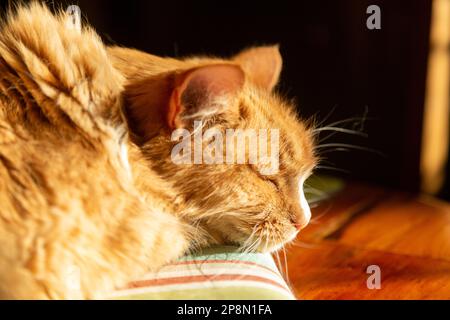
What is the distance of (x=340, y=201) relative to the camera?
69.8 inches

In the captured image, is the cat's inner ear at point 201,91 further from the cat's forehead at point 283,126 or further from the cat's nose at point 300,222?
the cat's nose at point 300,222

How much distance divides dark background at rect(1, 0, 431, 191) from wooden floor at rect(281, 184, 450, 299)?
2.79 feet

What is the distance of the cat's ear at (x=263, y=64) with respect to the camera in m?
1.27

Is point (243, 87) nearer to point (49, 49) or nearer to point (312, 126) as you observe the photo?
point (312, 126)

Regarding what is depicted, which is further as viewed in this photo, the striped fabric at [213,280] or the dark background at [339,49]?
the dark background at [339,49]

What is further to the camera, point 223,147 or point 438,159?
point 438,159

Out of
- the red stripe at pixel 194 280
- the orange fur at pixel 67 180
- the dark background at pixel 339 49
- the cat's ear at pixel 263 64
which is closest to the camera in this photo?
the orange fur at pixel 67 180

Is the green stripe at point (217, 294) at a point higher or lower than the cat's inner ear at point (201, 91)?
lower

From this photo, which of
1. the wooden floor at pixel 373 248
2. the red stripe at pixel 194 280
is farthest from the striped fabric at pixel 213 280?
the wooden floor at pixel 373 248

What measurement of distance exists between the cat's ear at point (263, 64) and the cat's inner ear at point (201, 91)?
257 mm

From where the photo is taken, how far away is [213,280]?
3.38ft

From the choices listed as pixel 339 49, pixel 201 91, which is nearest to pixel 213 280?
pixel 201 91

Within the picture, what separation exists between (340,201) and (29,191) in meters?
1.07
